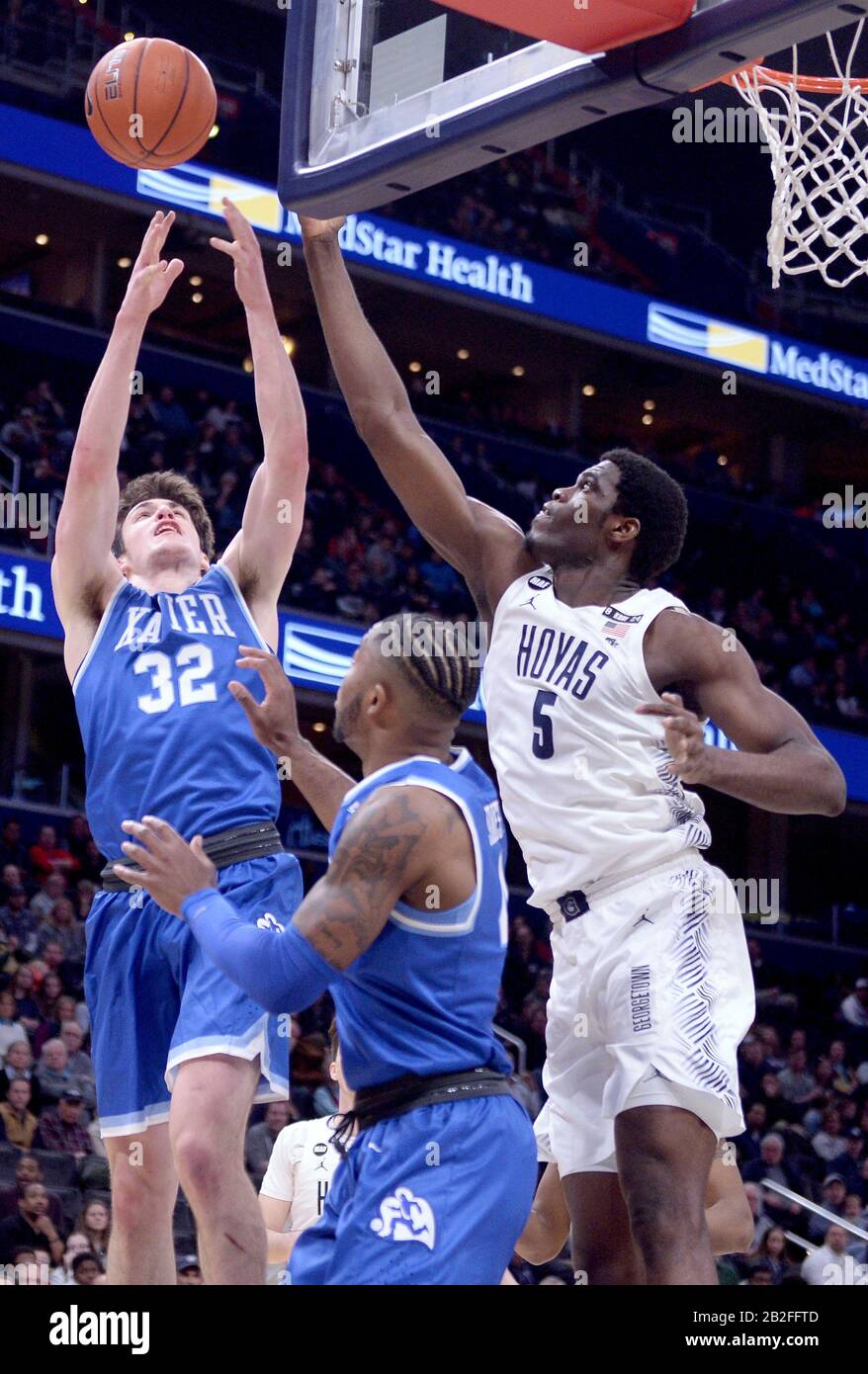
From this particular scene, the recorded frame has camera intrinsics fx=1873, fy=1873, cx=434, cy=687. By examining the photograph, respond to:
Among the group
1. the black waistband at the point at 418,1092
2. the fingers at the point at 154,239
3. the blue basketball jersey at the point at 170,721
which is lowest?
the black waistband at the point at 418,1092

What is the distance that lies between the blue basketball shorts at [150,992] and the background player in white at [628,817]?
0.59m

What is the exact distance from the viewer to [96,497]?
441 cm

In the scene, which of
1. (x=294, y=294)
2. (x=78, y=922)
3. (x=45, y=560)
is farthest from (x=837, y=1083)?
(x=294, y=294)

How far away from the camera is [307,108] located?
14.9ft

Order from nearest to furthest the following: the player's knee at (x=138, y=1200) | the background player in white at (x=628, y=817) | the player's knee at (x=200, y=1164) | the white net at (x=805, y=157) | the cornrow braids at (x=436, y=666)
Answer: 1. the cornrow braids at (x=436, y=666)
2. the background player in white at (x=628, y=817)
3. the player's knee at (x=200, y=1164)
4. the player's knee at (x=138, y=1200)
5. the white net at (x=805, y=157)

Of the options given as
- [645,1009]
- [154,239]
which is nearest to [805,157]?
[154,239]

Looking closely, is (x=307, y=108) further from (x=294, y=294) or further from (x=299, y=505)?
(x=294, y=294)

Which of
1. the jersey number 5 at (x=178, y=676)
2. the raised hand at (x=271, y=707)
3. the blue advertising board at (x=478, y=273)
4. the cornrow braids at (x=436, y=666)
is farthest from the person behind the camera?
the blue advertising board at (x=478, y=273)

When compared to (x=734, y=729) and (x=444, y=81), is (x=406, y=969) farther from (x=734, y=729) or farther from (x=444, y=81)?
(x=444, y=81)

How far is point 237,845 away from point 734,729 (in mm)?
1143

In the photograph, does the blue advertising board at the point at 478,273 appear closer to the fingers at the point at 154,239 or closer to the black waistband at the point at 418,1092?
the fingers at the point at 154,239

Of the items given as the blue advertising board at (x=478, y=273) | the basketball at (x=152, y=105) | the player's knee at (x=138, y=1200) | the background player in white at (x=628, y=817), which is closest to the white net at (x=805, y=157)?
the basketball at (x=152, y=105)

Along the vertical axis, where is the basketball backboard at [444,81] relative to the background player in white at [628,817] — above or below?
above

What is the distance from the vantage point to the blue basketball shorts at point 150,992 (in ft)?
13.3
